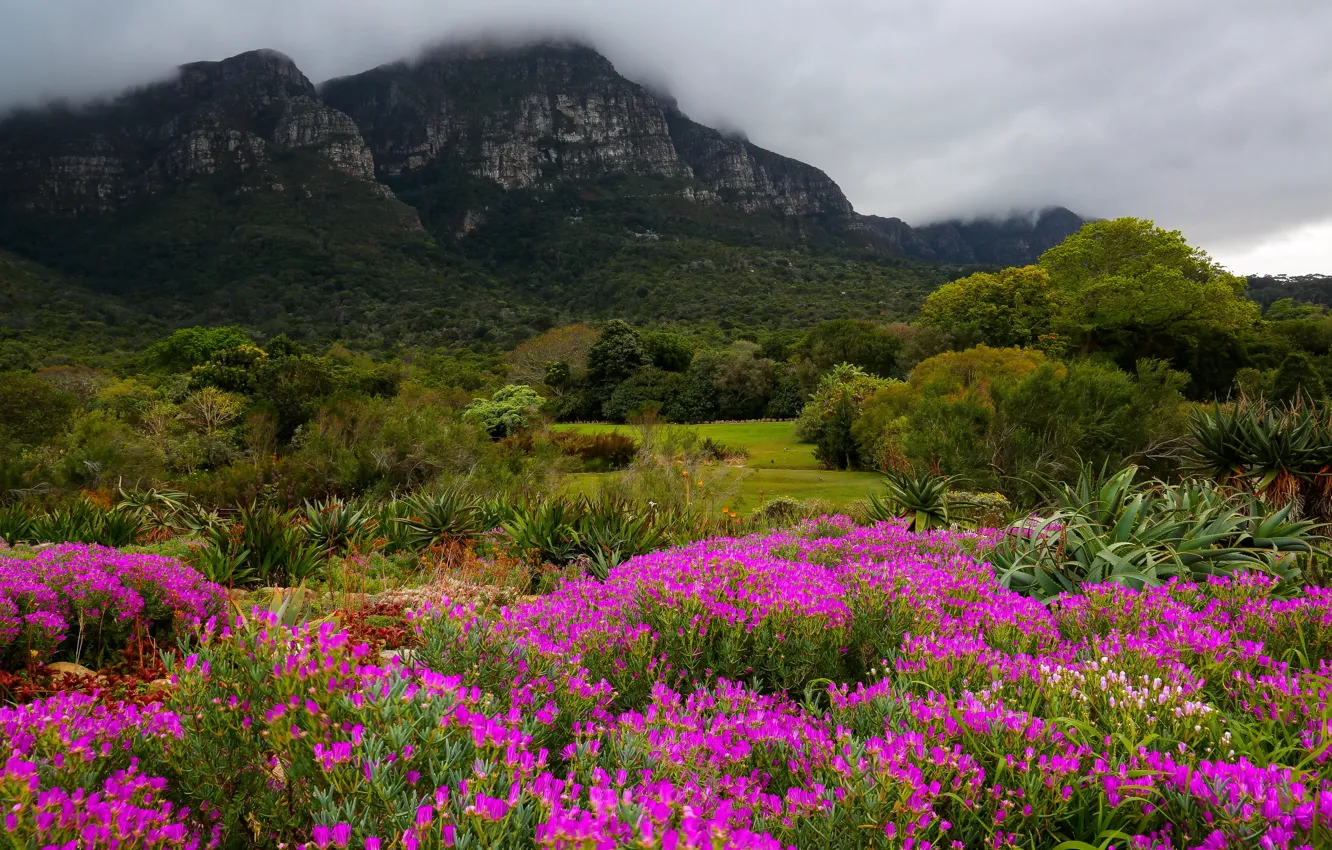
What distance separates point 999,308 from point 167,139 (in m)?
163

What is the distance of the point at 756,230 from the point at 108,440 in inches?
4726

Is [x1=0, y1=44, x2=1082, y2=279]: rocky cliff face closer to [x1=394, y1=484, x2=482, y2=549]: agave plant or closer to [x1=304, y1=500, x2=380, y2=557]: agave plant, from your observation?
[x1=394, y1=484, x2=482, y2=549]: agave plant

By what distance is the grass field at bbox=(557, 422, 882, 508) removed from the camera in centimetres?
1706

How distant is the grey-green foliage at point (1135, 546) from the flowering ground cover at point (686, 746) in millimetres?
1126

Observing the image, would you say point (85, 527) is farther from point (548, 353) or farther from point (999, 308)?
point (999, 308)

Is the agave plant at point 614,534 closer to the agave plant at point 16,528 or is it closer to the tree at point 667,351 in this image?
the agave plant at point 16,528

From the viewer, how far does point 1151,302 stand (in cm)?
3731

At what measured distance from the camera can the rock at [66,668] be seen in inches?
148

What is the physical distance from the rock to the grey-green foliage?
5.30m

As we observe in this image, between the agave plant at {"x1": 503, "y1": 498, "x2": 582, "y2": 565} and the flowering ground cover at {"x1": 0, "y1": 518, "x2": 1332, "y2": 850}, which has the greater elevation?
the flowering ground cover at {"x1": 0, "y1": 518, "x2": 1332, "y2": 850}

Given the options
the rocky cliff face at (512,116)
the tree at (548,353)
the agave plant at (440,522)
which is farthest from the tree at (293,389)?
the rocky cliff face at (512,116)

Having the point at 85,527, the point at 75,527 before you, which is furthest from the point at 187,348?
the point at 85,527

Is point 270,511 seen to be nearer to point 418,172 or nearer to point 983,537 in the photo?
point 983,537

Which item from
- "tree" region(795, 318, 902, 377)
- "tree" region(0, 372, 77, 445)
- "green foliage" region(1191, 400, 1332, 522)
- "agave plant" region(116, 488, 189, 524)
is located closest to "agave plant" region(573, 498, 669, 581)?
"green foliage" region(1191, 400, 1332, 522)
